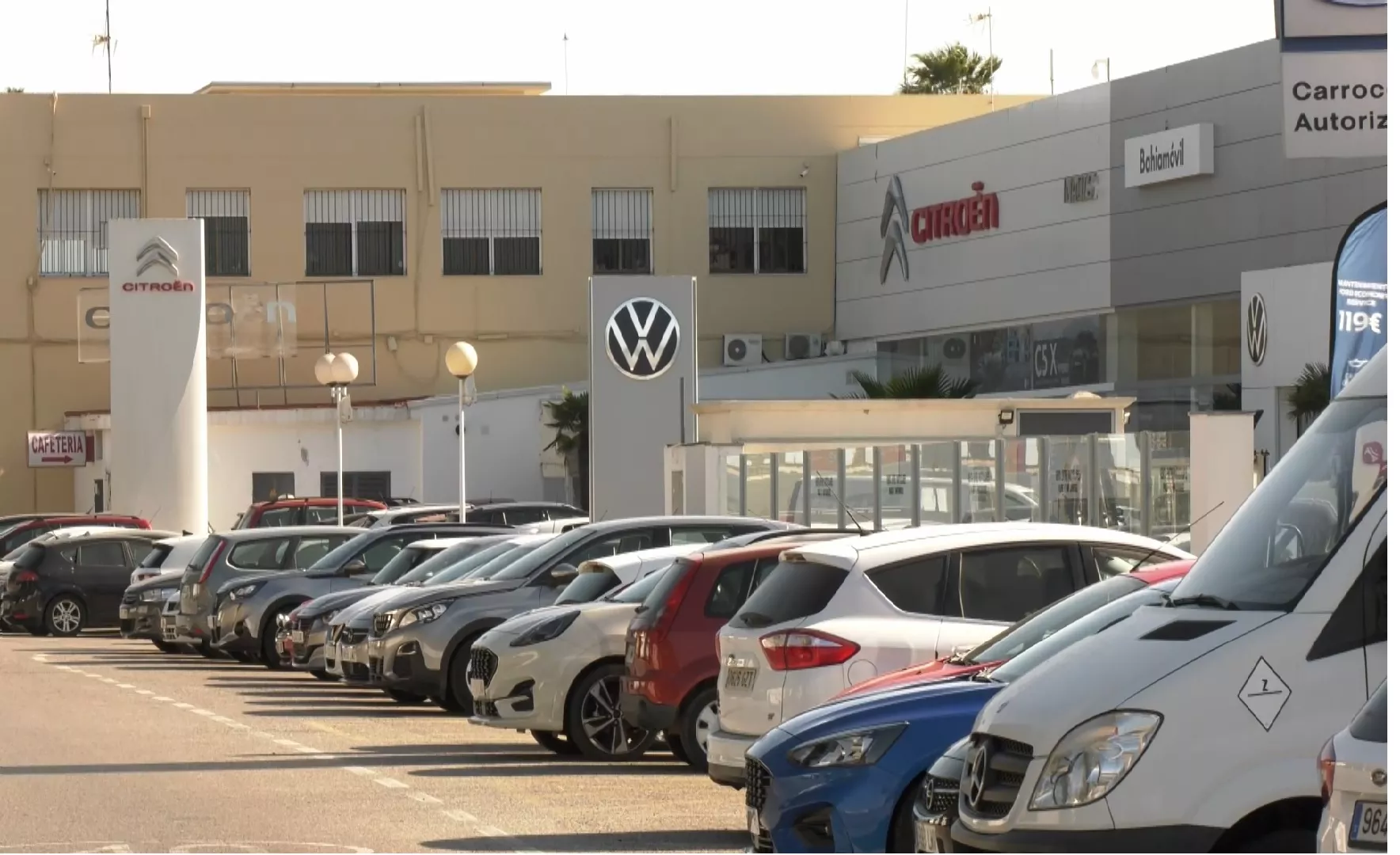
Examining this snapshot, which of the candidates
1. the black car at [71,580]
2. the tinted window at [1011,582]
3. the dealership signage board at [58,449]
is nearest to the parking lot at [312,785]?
the tinted window at [1011,582]

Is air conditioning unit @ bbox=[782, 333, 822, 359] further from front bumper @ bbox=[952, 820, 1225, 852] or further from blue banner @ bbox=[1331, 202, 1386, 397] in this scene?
front bumper @ bbox=[952, 820, 1225, 852]

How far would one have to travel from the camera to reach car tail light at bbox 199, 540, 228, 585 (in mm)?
27422

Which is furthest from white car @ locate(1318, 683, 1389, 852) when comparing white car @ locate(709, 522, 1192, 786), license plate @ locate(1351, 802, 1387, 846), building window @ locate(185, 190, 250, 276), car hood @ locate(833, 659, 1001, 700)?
building window @ locate(185, 190, 250, 276)

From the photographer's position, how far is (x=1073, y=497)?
2284 cm

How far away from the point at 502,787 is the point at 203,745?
11.6 ft

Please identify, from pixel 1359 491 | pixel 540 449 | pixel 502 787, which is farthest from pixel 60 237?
pixel 1359 491

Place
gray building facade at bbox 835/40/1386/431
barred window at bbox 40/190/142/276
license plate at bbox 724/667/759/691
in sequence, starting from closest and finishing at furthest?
license plate at bbox 724/667/759/691 → gray building facade at bbox 835/40/1386/431 → barred window at bbox 40/190/142/276

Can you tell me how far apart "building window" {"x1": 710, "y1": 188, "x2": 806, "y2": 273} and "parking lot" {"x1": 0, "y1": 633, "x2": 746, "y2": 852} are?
35.3 m

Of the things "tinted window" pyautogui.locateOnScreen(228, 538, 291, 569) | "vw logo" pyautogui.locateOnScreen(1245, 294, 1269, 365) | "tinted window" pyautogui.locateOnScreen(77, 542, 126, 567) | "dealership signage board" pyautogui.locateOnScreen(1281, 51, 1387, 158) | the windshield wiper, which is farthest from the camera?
"vw logo" pyautogui.locateOnScreen(1245, 294, 1269, 365)

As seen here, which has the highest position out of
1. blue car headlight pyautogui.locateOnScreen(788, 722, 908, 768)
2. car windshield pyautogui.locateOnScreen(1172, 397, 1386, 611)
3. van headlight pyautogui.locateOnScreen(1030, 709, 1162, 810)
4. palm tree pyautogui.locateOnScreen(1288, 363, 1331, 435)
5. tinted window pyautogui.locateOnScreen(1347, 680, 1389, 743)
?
palm tree pyautogui.locateOnScreen(1288, 363, 1331, 435)

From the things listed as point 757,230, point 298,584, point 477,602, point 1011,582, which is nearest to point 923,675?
point 1011,582

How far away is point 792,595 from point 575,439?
3634 centimetres

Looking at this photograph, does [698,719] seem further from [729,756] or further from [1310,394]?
[1310,394]

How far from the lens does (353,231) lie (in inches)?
2186
